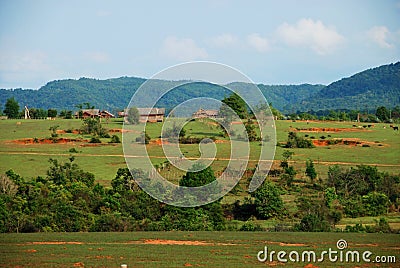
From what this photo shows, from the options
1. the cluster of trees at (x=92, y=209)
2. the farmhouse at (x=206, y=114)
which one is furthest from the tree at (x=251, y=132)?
the cluster of trees at (x=92, y=209)

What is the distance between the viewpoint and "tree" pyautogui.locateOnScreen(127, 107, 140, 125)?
6588 cm

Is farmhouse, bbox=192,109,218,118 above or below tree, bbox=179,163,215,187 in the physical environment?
above

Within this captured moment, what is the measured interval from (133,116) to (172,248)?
154 ft

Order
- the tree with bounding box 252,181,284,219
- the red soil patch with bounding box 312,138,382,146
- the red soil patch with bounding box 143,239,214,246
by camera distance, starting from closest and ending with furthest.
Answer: the red soil patch with bounding box 143,239,214,246
the tree with bounding box 252,181,284,219
the red soil patch with bounding box 312,138,382,146

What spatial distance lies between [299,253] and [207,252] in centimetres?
327

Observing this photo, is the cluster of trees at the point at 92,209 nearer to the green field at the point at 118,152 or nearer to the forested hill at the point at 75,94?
the green field at the point at 118,152

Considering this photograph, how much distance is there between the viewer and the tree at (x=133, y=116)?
2594 inches

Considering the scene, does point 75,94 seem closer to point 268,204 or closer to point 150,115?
point 150,115

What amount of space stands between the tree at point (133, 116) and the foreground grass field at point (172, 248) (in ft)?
130

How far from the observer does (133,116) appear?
224 ft

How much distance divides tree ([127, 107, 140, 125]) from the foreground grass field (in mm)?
39642

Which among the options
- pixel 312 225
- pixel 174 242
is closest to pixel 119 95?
pixel 312 225

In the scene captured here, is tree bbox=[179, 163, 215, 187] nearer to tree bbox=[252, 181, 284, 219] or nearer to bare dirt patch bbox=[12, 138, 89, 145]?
tree bbox=[252, 181, 284, 219]

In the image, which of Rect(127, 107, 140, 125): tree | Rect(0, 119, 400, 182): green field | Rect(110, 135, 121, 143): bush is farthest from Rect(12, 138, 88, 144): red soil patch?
Rect(127, 107, 140, 125): tree
